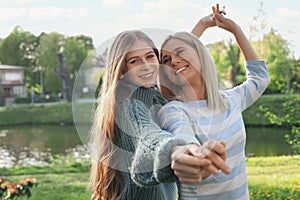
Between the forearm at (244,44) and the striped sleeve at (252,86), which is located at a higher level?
the forearm at (244,44)

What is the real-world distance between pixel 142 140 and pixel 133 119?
38 mm

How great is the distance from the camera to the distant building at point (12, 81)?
14436 mm

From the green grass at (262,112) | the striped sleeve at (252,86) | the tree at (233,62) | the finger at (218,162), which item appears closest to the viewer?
the finger at (218,162)

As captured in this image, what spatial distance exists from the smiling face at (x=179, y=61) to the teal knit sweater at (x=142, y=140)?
0.13 ft

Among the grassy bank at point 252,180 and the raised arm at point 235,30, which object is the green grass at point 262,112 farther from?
the raised arm at point 235,30

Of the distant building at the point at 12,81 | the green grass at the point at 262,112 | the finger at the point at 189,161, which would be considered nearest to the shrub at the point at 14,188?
the finger at the point at 189,161

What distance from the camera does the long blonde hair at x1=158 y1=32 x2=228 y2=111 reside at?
0.67 metres

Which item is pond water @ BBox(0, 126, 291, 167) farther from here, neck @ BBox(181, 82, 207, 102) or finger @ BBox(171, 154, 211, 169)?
finger @ BBox(171, 154, 211, 169)

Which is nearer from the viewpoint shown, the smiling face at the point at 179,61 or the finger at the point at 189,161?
the finger at the point at 189,161

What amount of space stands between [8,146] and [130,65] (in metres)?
8.85

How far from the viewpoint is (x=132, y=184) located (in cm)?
79

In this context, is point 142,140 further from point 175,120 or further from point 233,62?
point 233,62

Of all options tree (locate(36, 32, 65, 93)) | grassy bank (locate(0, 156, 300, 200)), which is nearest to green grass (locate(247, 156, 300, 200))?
grassy bank (locate(0, 156, 300, 200))

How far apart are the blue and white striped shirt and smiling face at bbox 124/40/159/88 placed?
49mm
